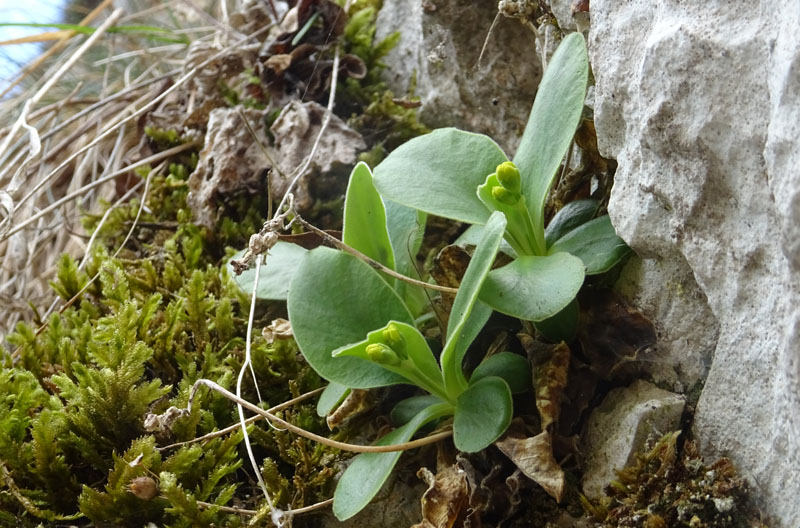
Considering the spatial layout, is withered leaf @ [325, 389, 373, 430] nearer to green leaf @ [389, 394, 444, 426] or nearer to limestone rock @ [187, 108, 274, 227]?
green leaf @ [389, 394, 444, 426]

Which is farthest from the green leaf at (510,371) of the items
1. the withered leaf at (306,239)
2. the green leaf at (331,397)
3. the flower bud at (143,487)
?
the flower bud at (143,487)

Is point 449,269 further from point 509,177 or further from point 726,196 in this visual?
point 726,196

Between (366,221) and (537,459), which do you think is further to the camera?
(366,221)

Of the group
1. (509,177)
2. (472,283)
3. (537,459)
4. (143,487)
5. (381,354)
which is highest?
(509,177)

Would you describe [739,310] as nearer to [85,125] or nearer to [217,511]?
[217,511]

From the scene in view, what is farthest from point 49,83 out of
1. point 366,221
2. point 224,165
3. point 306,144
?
point 366,221

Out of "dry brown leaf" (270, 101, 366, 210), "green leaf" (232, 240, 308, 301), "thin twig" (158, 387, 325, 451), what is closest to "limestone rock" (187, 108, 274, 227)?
"dry brown leaf" (270, 101, 366, 210)

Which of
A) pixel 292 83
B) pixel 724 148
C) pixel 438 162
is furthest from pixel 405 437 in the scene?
pixel 292 83
